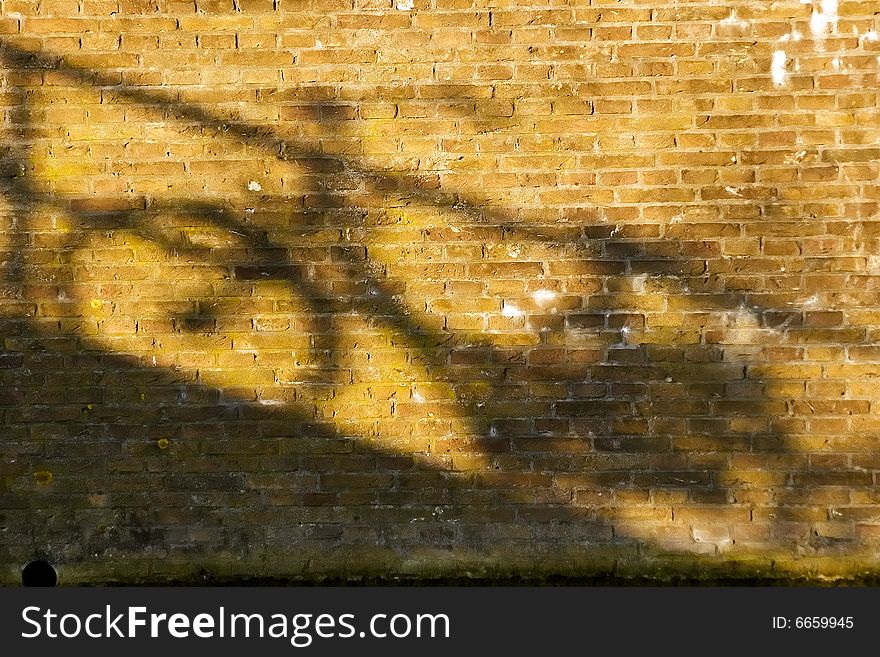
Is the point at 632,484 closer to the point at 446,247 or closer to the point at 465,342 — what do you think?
the point at 465,342

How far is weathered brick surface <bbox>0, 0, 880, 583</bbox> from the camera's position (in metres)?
2.88

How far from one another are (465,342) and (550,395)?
443 millimetres

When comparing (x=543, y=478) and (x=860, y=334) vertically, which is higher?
(x=860, y=334)

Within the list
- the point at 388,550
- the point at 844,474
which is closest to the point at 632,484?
the point at 844,474

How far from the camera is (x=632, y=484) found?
294 cm

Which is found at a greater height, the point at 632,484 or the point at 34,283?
the point at 34,283

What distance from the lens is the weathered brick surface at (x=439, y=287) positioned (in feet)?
9.46

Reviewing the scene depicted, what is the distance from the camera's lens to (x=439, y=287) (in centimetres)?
292

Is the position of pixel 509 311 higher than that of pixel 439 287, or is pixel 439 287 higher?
pixel 439 287

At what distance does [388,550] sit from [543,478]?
0.76 m

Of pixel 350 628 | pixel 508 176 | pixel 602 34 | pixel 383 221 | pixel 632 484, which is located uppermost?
pixel 602 34

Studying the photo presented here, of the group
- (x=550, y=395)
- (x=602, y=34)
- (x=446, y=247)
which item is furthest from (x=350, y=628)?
(x=602, y=34)

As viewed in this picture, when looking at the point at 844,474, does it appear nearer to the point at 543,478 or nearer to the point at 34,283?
the point at 543,478

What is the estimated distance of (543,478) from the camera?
116 inches
